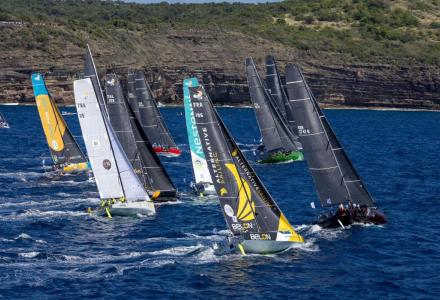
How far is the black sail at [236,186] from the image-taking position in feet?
125

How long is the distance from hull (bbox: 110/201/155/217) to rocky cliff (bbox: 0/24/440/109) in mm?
108972

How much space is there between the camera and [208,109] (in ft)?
125

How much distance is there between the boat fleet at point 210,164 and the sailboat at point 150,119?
15093mm

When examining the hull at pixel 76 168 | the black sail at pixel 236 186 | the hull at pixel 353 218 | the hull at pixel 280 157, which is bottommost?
the hull at pixel 280 157

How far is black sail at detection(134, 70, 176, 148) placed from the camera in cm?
8188

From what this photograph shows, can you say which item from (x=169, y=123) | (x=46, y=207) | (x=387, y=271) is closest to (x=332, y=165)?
(x=387, y=271)

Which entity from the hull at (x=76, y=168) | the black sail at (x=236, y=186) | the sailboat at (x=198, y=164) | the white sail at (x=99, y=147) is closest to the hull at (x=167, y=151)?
the hull at (x=76, y=168)

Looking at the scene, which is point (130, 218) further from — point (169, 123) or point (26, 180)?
point (169, 123)

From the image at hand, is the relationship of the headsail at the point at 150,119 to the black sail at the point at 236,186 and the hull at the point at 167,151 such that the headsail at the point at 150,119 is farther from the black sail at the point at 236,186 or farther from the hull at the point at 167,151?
the black sail at the point at 236,186

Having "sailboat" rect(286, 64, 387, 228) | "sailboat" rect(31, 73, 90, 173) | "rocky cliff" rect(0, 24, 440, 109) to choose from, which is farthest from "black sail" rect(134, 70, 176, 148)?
"rocky cliff" rect(0, 24, 440, 109)

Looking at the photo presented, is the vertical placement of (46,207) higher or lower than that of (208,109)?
lower

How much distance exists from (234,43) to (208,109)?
462ft

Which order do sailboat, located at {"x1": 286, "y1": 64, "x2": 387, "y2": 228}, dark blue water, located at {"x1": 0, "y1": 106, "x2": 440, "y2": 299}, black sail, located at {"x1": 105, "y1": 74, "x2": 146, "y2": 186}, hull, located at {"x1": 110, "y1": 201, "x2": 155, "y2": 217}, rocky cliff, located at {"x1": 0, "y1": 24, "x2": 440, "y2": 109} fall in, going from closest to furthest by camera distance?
1. dark blue water, located at {"x1": 0, "y1": 106, "x2": 440, "y2": 299}
2. sailboat, located at {"x1": 286, "y1": 64, "x2": 387, "y2": 228}
3. hull, located at {"x1": 110, "y1": 201, "x2": 155, "y2": 217}
4. black sail, located at {"x1": 105, "y1": 74, "x2": 146, "y2": 186}
5. rocky cliff, located at {"x1": 0, "y1": 24, "x2": 440, "y2": 109}

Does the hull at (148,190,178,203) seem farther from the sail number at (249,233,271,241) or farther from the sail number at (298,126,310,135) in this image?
the sail number at (249,233,271,241)
